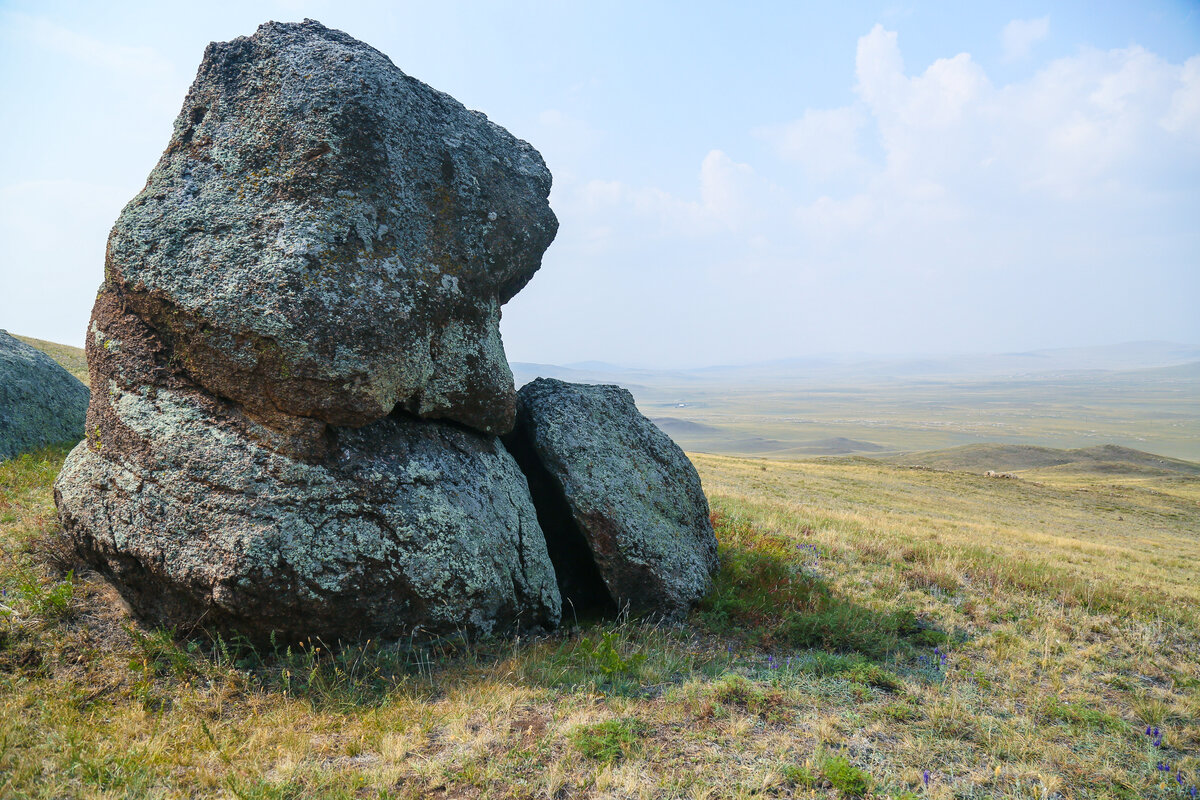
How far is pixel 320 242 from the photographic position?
7.24 m

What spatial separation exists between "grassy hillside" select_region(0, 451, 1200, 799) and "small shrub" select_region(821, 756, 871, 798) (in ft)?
0.08

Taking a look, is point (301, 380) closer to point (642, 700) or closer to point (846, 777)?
point (642, 700)

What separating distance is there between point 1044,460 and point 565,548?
96059 mm

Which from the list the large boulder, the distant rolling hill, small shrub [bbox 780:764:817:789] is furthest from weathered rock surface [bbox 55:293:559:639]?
the distant rolling hill

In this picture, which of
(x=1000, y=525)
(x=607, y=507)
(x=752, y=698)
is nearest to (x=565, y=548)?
(x=607, y=507)

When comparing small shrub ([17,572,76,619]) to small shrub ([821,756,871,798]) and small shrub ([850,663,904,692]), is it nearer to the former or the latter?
small shrub ([821,756,871,798])

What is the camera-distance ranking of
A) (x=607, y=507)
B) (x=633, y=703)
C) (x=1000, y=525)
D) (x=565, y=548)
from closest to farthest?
(x=633, y=703) < (x=607, y=507) < (x=565, y=548) < (x=1000, y=525)

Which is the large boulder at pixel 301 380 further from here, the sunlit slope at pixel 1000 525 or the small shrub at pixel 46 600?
the sunlit slope at pixel 1000 525

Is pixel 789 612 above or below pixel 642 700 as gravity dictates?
below

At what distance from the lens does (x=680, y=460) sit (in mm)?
11766

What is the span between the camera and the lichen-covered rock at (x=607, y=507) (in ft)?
30.1

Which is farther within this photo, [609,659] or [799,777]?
[609,659]

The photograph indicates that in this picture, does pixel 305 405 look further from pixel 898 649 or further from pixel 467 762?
pixel 898 649

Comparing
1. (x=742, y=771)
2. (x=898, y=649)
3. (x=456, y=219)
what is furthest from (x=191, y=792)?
(x=898, y=649)
